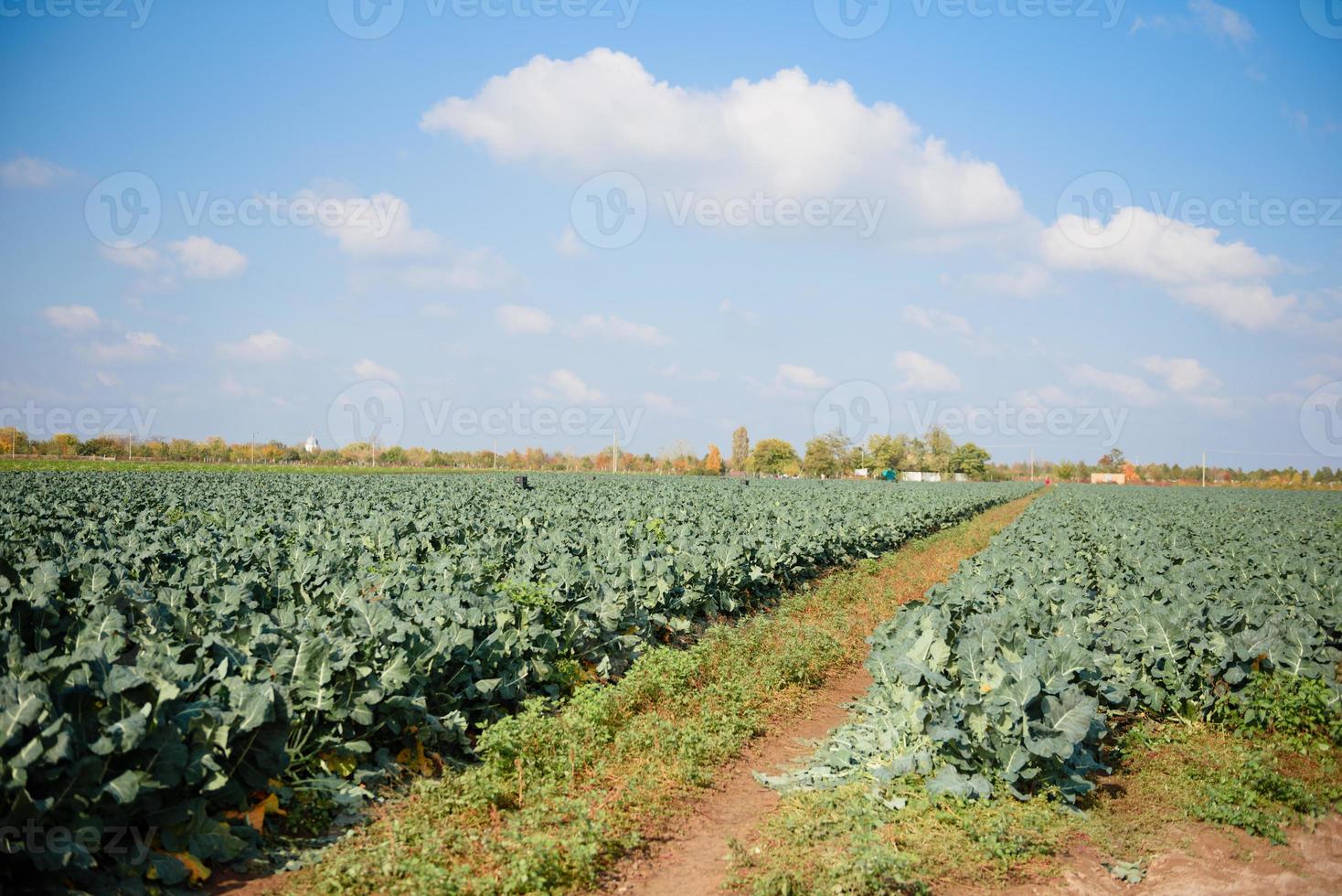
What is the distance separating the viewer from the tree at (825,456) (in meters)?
125

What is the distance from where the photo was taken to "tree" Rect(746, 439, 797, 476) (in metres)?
136

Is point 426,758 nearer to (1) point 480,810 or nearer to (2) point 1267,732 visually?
A: (1) point 480,810

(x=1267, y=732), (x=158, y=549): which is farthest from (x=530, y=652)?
(x=1267, y=732)

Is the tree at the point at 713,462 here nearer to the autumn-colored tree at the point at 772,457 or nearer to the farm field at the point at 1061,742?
the autumn-colored tree at the point at 772,457

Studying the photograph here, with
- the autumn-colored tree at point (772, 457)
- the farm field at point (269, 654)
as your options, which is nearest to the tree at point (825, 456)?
the autumn-colored tree at point (772, 457)

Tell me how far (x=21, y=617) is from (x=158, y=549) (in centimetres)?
414

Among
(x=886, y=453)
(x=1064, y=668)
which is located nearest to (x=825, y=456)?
(x=886, y=453)

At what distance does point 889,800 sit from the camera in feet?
19.2

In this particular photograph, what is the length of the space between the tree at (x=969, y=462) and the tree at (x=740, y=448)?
36.1 metres

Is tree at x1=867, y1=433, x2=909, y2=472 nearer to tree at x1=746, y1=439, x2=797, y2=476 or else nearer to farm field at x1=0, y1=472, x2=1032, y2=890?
tree at x1=746, y1=439, x2=797, y2=476

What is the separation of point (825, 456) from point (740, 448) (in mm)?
27344

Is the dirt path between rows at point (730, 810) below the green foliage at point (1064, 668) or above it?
below

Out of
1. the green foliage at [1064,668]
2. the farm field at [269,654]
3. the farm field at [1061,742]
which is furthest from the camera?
the green foliage at [1064,668]

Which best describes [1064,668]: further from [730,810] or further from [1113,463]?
[1113,463]
